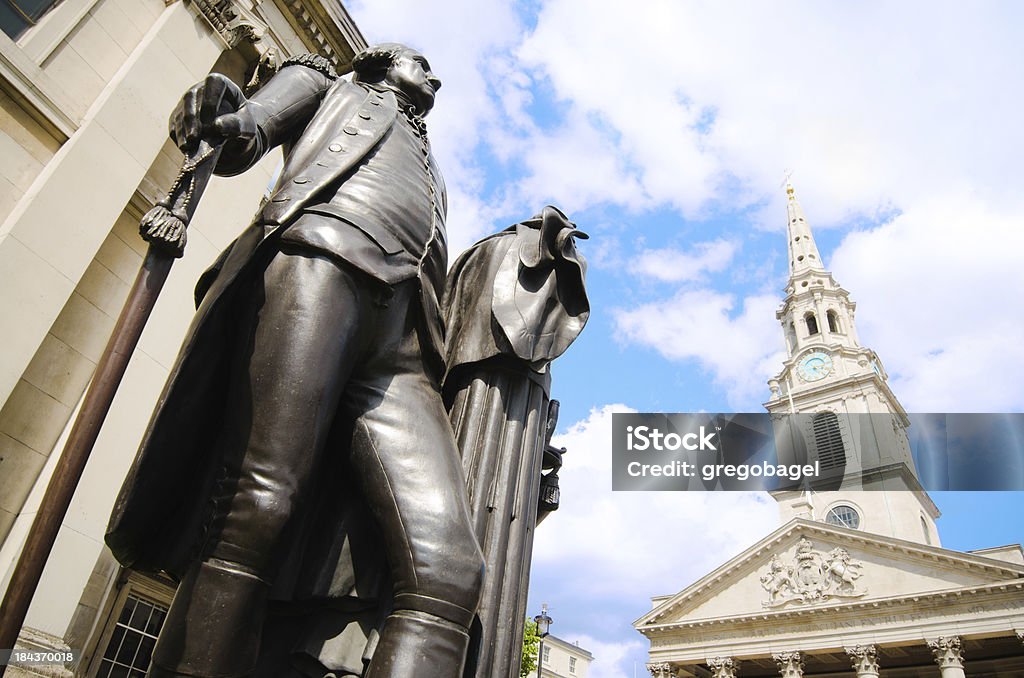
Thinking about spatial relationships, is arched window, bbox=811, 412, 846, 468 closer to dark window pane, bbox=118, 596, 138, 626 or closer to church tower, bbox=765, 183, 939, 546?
church tower, bbox=765, 183, 939, 546

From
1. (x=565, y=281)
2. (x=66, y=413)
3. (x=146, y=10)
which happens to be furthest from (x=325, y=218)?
(x=146, y=10)

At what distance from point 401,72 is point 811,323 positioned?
61.1 m

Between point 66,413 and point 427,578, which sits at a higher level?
point 66,413

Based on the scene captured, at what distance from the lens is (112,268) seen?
26.9 feet

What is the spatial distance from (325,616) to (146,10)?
1000 centimetres

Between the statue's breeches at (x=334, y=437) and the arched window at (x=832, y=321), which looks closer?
the statue's breeches at (x=334, y=437)

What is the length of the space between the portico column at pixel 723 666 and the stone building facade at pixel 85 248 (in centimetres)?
3600

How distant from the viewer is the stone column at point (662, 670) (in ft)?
129

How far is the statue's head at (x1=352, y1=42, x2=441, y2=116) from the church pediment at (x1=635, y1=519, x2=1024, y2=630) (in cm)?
3936

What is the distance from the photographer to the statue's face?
2881 mm

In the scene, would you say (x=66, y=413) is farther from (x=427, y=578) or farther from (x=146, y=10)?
(x=427, y=578)

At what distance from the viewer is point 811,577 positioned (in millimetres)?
37844

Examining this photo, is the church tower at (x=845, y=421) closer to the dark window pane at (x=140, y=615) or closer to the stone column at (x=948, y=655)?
the stone column at (x=948, y=655)

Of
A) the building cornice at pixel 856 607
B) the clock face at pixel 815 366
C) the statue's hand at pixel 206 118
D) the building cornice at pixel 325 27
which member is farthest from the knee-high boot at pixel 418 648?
the clock face at pixel 815 366
